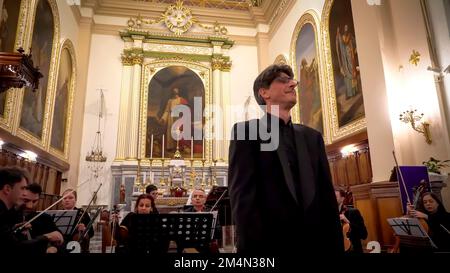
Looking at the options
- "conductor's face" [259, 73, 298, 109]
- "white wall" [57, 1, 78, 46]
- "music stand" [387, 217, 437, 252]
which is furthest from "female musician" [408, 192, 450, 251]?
"white wall" [57, 1, 78, 46]

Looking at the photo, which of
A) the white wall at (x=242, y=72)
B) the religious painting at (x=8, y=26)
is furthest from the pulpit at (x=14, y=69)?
the white wall at (x=242, y=72)

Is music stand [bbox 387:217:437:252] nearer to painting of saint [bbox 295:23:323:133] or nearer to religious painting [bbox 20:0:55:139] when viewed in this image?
painting of saint [bbox 295:23:323:133]

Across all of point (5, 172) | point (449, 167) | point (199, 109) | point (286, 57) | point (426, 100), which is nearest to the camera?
point (5, 172)

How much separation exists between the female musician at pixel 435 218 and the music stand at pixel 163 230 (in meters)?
3.10

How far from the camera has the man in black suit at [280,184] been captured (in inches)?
59.2

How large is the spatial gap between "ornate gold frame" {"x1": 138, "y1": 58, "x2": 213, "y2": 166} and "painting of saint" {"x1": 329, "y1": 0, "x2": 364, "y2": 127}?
5806 mm

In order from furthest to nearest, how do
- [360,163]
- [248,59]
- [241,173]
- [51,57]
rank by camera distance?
[248,59], [51,57], [360,163], [241,173]

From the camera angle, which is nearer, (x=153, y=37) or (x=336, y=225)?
(x=336, y=225)

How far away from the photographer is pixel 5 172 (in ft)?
10.4

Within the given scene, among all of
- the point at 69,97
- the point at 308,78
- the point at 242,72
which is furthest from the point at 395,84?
the point at 69,97

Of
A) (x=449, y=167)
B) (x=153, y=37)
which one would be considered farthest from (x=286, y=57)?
(x=449, y=167)

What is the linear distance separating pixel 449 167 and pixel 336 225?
232 inches

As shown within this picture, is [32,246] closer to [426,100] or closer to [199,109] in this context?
[426,100]

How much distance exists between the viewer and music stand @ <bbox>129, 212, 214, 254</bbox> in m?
3.57
